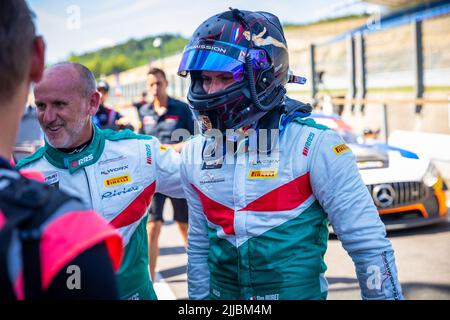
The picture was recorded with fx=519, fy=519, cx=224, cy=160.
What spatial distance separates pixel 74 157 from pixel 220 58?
0.91 meters

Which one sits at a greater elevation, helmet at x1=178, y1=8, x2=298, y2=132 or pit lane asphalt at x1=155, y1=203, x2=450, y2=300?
helmet at x1=178, y1=8, x2=298, y2=132

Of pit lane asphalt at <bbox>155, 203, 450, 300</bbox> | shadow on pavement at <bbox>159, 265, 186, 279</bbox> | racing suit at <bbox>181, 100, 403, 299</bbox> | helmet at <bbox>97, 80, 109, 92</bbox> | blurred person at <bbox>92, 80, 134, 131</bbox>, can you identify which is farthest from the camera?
helmet at <bbox>97, 80, 109, 92</bbox>

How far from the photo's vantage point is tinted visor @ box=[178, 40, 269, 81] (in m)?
2.11

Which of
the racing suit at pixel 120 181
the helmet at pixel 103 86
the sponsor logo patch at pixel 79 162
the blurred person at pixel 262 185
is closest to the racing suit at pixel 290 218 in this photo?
the blurred person at pixel 262 185

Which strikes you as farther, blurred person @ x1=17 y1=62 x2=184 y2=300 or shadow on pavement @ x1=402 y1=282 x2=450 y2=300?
shadow on pavement @ x1=402 y1=282 x2=450 y2=300

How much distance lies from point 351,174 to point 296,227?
11.7 inches

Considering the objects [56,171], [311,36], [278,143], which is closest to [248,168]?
[278,143]

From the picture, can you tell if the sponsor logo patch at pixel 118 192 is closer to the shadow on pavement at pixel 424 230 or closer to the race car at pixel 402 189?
the race car at pixel 402 189

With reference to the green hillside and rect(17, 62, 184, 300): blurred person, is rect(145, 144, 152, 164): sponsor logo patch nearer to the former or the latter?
rect(17, 62, 184, 300): blurred person

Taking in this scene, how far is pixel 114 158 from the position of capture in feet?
8.59

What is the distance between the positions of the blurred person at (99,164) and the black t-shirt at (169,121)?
3.33m

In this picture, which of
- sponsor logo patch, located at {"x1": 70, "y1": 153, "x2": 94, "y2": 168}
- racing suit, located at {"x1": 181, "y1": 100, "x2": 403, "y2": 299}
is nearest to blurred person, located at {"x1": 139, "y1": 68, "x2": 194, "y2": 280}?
sponsor logo patch, located at {"x1": 70, "y1": 153, "x2": 94, "y2": 168}
